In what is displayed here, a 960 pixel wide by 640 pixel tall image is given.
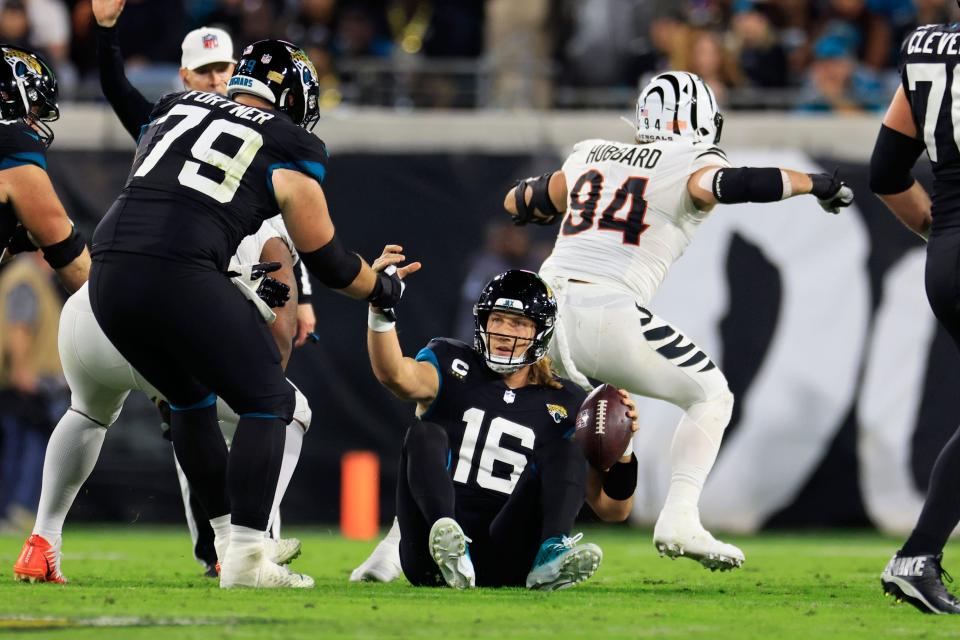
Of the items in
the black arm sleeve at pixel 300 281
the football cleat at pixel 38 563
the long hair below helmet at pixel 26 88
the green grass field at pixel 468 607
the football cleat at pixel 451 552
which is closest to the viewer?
the green grass field at pixel 468 607

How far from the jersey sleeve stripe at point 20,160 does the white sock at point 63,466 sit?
893mm

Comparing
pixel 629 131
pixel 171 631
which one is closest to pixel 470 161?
pixel 629 131

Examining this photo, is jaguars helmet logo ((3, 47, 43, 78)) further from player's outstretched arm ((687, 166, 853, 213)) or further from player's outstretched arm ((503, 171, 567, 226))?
player's outstretched arm ((687, 166, 853, 213))

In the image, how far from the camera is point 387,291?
16.6 ft

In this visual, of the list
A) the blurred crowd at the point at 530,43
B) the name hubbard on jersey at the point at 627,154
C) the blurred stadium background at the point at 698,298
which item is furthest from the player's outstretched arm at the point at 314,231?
the blurred crowd at the point at 530,43

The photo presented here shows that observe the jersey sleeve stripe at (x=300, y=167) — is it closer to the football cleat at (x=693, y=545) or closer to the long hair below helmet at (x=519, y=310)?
the long hair below helmet at (x=519, y=310)

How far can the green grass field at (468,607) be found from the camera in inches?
155

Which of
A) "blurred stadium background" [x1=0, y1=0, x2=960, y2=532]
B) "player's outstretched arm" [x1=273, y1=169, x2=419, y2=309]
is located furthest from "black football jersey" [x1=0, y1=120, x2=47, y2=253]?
"blurred stadium background" [x1=0, y1=0, x2=960, y2=532]

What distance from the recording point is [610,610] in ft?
15.0

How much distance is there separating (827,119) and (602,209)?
14.7 ft

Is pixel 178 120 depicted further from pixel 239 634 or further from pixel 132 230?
pixel 239 634

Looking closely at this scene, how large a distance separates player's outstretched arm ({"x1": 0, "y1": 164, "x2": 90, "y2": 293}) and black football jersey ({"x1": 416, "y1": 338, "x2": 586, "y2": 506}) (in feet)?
4.33

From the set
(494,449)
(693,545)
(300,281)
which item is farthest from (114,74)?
(693,545)

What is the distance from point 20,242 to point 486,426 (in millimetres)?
1893
